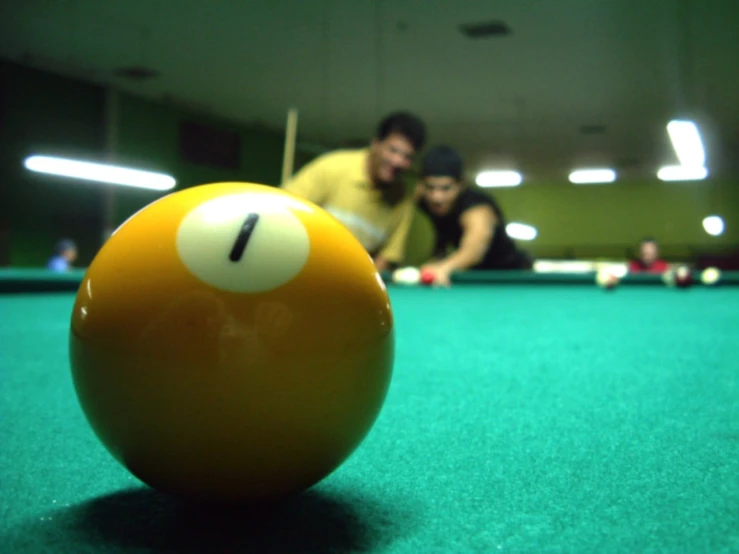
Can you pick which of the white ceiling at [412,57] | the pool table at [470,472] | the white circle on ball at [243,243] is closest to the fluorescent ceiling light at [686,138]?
the white ceiling at [412,57]

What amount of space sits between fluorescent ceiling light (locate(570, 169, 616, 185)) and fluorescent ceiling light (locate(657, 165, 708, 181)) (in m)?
1.08

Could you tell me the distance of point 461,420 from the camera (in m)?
1.23

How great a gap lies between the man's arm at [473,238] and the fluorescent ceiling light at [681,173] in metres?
11.3

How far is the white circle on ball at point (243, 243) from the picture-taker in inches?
28.4

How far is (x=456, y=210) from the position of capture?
5.39 m

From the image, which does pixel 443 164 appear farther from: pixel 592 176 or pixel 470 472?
pixel 592 176

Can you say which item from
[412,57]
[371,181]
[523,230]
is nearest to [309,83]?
[412,57]

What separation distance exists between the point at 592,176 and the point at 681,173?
197 centimetres

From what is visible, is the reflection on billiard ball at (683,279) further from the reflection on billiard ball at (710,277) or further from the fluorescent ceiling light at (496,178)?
the fluorescent ceiling light at (496,178)

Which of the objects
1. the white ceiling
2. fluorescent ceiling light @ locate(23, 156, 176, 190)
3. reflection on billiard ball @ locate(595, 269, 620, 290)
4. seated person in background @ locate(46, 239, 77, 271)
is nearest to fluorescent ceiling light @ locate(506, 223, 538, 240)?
the white ceiling

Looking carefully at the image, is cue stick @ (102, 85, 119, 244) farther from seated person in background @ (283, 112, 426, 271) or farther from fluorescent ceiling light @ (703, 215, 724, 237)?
fluorescent ceiling light @ (703, 215, 724, 237)

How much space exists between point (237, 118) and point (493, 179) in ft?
22.1

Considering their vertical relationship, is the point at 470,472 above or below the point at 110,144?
below

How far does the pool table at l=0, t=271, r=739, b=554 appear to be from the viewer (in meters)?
0.68
